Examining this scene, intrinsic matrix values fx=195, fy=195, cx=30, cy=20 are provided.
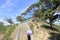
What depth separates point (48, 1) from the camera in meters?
31.2

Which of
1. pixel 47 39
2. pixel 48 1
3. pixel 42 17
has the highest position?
pixel 48 1

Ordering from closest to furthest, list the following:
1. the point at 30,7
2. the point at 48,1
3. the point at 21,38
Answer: the point at 21,38, the point at 48,1, the point at 30,7

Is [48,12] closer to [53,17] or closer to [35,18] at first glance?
[53,17]

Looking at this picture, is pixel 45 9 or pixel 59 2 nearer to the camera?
pixel 59 2

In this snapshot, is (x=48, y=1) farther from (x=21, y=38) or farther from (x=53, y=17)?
(x=21, y=38)

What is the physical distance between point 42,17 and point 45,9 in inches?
59.1

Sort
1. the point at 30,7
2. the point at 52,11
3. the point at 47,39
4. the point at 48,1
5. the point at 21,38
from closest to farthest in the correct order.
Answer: the point at 21,38
the point at 47,39
the point at 52,11
the point at 48,1
the point at 30,7

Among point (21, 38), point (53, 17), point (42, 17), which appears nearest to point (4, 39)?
point (21, 38)

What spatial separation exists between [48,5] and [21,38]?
11.6 metres

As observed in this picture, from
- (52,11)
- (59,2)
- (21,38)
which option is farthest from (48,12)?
(21,38)

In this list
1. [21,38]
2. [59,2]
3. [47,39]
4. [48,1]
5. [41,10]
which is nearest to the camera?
[21,38]

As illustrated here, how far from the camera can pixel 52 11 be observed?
95.8 feet

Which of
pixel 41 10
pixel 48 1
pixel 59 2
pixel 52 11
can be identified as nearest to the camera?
pixel 59 2

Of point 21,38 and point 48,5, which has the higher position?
point 48,5
